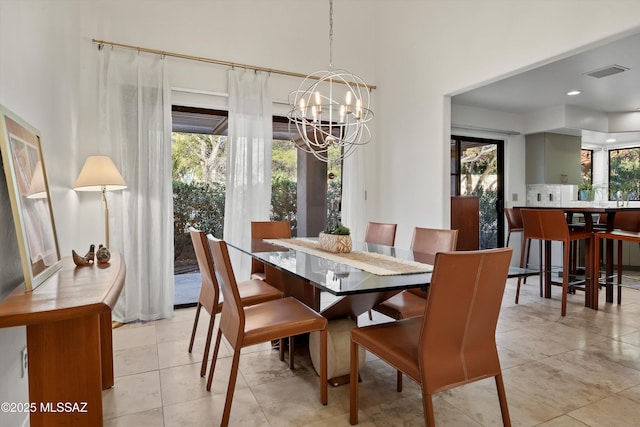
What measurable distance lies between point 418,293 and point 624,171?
678 cm

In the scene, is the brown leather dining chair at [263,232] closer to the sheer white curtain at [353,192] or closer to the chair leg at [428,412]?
the sheer white curtain at [353,192]

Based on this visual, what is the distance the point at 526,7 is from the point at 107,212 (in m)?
3.92

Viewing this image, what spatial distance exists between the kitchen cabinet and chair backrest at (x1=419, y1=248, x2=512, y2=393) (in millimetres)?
5436

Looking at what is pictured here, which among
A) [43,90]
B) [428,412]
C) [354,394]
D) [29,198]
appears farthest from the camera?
[43,90]

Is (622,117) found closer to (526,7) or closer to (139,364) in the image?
(526,7)

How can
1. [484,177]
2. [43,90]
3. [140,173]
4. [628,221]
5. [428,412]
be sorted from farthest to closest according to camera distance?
1. [484,177]
2. [628,221]
3. [140,173]
4. [43,90]
5. [428,412]

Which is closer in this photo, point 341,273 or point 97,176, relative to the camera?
point 341,273

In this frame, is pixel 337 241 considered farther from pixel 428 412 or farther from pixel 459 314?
pixel 428 412

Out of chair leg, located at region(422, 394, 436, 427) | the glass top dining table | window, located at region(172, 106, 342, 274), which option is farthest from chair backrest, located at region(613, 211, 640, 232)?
chair leg, located at region(422, 394, 436, 427)

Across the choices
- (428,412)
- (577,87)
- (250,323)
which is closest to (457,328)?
(428,412)

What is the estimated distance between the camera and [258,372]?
94.7 inches

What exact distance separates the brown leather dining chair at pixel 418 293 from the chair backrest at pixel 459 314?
66 centimetres

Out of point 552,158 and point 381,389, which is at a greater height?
point 552,158

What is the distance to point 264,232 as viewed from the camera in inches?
142
